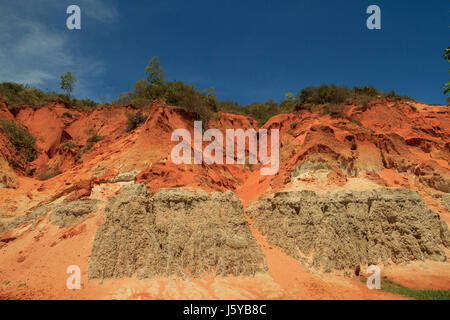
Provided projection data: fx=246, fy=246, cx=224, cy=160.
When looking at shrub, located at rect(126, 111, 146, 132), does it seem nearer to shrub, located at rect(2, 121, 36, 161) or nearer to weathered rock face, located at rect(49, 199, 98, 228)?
shrub, located at rect(2, 121, 36, 161)

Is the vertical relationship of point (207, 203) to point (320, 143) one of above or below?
below

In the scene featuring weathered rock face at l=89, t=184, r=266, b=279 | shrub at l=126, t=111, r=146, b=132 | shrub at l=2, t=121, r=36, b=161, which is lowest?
weathered rock face at l=89, t=184, r=266, b=279

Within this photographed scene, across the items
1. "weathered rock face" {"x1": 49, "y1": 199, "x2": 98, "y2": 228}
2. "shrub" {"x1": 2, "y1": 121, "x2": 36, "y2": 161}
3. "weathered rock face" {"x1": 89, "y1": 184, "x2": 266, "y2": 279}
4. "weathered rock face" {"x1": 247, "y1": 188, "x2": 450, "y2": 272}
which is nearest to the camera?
"weathered rock face" {"x1": 89, "y1": 184, "x2": 266, "y2": 279}

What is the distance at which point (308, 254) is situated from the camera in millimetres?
11141

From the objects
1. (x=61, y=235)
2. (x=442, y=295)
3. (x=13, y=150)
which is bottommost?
(x=442, y=295)

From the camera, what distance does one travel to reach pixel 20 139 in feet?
65.9

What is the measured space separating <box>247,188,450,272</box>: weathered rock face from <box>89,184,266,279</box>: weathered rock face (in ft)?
7.24

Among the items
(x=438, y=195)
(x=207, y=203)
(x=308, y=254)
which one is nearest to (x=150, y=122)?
(x=207, y=203)

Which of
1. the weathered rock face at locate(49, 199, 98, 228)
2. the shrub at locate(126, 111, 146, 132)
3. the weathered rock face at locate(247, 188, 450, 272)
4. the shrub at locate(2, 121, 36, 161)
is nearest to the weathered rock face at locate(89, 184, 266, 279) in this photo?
the weathered rock face at locate(49, 199, 98, 228)

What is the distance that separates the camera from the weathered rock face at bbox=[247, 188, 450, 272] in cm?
1105

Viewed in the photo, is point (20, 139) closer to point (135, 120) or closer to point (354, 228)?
point (135, 120)

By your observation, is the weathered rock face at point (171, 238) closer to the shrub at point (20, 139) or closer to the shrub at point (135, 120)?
the shrub at point (135, 120)

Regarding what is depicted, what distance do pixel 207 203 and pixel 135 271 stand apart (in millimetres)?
4185

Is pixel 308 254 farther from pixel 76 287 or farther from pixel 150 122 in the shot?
pixel 150 122
